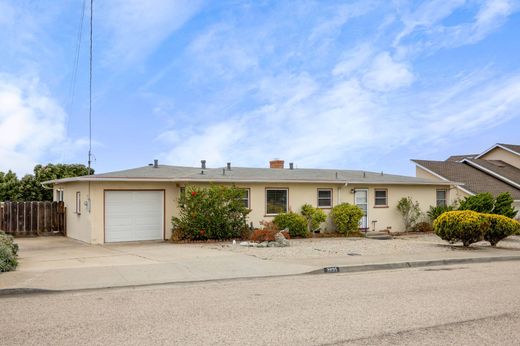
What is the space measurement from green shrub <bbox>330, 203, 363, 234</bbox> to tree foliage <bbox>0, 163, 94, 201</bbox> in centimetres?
2066

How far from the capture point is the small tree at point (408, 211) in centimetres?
2608

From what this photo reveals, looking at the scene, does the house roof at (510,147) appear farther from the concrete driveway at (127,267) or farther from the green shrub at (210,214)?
the concrete driveway at (127,267)

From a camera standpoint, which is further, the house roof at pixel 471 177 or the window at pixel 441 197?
the house roof at pixel 471 177

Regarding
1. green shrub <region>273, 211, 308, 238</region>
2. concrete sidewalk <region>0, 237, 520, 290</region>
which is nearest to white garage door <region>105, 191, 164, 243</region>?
concrete sidewalk <region>0, 237, 520, 290</region>

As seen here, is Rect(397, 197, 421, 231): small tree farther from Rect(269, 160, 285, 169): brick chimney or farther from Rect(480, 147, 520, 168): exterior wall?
Rect(480, 147, 520, 168): exterior wall

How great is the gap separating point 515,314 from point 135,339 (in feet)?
18.2

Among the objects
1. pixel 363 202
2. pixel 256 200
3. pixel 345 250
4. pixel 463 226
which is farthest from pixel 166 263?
pixel 363 202

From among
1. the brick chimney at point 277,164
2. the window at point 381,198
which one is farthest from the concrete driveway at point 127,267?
the brick chimney at point 277,164

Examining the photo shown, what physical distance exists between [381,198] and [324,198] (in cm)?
356

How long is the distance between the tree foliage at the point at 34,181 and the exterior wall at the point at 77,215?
35.7ft

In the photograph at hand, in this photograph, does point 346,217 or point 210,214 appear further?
point 346,217

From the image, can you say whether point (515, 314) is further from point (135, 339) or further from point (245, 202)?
point (245, 202)

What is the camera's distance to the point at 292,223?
22016 mm

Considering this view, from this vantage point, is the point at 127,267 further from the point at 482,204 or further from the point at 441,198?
the point at 441,198
